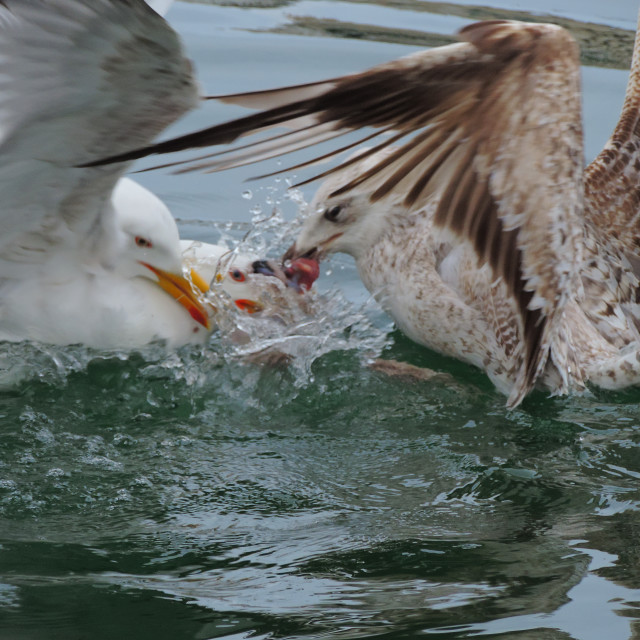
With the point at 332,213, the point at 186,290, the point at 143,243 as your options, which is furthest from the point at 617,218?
the point at 143,243

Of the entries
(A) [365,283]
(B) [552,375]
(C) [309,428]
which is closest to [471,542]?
(C) [309,428]

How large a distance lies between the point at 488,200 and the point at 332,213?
4.74ft

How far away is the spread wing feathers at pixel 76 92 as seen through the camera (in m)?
3.18

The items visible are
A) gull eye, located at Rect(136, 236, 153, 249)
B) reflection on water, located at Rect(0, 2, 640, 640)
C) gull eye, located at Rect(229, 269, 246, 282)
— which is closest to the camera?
reflection on water, located at Rect(0, 2, 640, 640)

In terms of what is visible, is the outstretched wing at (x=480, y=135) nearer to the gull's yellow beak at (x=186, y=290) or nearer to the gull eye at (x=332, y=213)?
the gull's yellow beak at (x=186, y=290)

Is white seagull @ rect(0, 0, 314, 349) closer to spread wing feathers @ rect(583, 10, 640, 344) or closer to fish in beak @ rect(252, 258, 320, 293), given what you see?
fish in beak @ rect(252, 258, 320, 293)

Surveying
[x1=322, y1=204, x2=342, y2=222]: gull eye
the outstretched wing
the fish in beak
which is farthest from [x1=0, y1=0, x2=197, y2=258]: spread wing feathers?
[x1=322, y1=204, x2=342, y2=222]: gull eye

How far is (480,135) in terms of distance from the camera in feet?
11.4

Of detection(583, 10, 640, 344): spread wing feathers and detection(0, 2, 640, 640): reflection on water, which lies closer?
detection(0, 2, 640, 640): reflection on water

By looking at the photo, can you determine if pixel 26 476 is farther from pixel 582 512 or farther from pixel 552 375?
pixel 552 375

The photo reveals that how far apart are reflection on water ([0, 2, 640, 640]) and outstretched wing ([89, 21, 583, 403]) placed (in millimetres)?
643

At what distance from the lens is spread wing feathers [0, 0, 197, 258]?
A: 10.4 ft

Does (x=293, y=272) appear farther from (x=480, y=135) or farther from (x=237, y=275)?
(x=480, y=135)

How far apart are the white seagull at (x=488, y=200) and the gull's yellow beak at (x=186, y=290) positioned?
2.24ft
